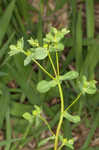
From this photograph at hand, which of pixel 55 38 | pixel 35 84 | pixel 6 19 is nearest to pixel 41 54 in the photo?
pixel 55 38

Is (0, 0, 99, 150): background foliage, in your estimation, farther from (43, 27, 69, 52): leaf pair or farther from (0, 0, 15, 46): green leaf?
(43, 27, 69, 52): leaf pair

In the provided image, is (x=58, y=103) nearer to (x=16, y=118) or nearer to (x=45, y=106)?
(x=45, y=106)

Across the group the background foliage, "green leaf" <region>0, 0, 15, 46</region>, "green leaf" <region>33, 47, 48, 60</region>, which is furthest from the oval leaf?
"green leaf" <region>0, 0, 15, 46</region>

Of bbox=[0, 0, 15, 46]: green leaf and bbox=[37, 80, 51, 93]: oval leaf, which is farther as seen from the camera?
bbox=[0, 0, 15, 46]: green leaf

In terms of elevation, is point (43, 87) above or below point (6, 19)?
below

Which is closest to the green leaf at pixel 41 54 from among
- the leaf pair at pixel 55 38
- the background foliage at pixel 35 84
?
the leaf pair at pixel 55 38

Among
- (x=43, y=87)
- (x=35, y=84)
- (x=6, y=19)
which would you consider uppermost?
(x=6, y=19)

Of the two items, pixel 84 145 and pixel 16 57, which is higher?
pixel 16 57

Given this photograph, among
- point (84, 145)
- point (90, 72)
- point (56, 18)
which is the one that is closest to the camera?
point (84, 145)

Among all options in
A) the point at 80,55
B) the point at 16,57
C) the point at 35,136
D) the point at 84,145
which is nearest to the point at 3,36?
the point at 16,57

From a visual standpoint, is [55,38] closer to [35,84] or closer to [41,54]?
[41,54]

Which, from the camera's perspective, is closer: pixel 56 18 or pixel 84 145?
pixel 84 145
